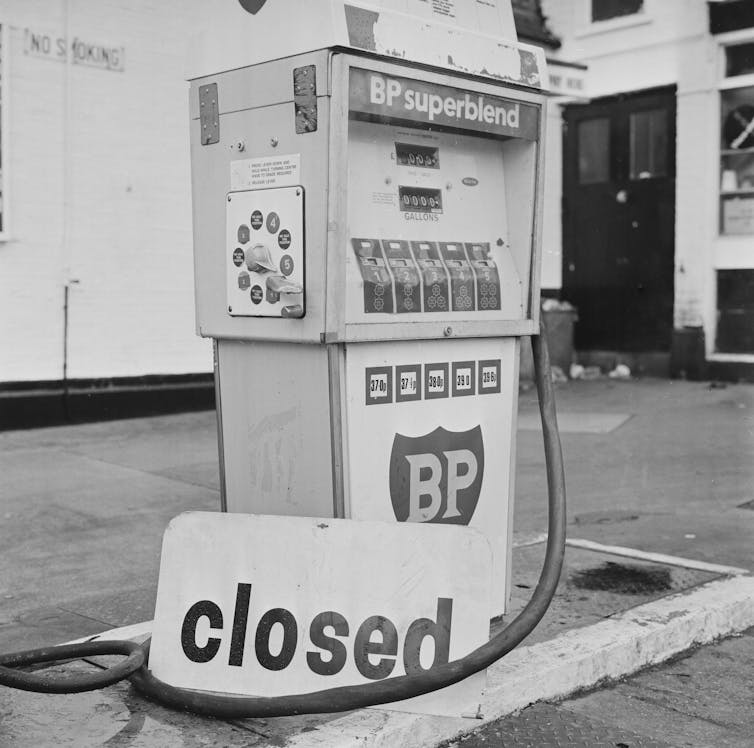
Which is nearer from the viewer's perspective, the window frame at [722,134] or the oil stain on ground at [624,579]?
the oil stain on ground at [624,579]

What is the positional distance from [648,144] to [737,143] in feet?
3.76

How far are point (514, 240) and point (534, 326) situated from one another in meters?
0.32

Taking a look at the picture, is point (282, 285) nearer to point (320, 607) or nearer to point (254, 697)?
point (320, 607)

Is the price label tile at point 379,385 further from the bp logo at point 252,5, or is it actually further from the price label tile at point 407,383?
the bp logo at point 252,5

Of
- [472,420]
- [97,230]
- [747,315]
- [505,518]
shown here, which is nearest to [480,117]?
[472,420]

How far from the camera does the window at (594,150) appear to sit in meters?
13.4

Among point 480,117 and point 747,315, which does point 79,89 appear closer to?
point 480,117

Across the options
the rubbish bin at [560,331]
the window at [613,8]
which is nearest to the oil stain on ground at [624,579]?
the rubbish bin at [560,331]

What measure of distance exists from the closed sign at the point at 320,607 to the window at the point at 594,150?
35.8 feet

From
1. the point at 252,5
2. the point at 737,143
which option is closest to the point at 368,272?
the point at 252,5

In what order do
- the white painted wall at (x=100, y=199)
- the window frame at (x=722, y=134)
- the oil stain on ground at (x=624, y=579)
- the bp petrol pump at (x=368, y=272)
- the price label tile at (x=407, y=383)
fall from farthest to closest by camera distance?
the window frame at (x=722, y=134) < the white painted wall at (x=100, y=199) < the oil stain on ground at (x=624, y=579) < the price label tile at (x=407, y=383) < the bp petrol pump at (x=368, y=272)

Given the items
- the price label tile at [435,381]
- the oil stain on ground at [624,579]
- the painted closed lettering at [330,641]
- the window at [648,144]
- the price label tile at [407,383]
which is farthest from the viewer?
the window at [648,144]

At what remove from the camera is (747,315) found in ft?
40.4

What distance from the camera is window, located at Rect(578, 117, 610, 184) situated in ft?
43.9
